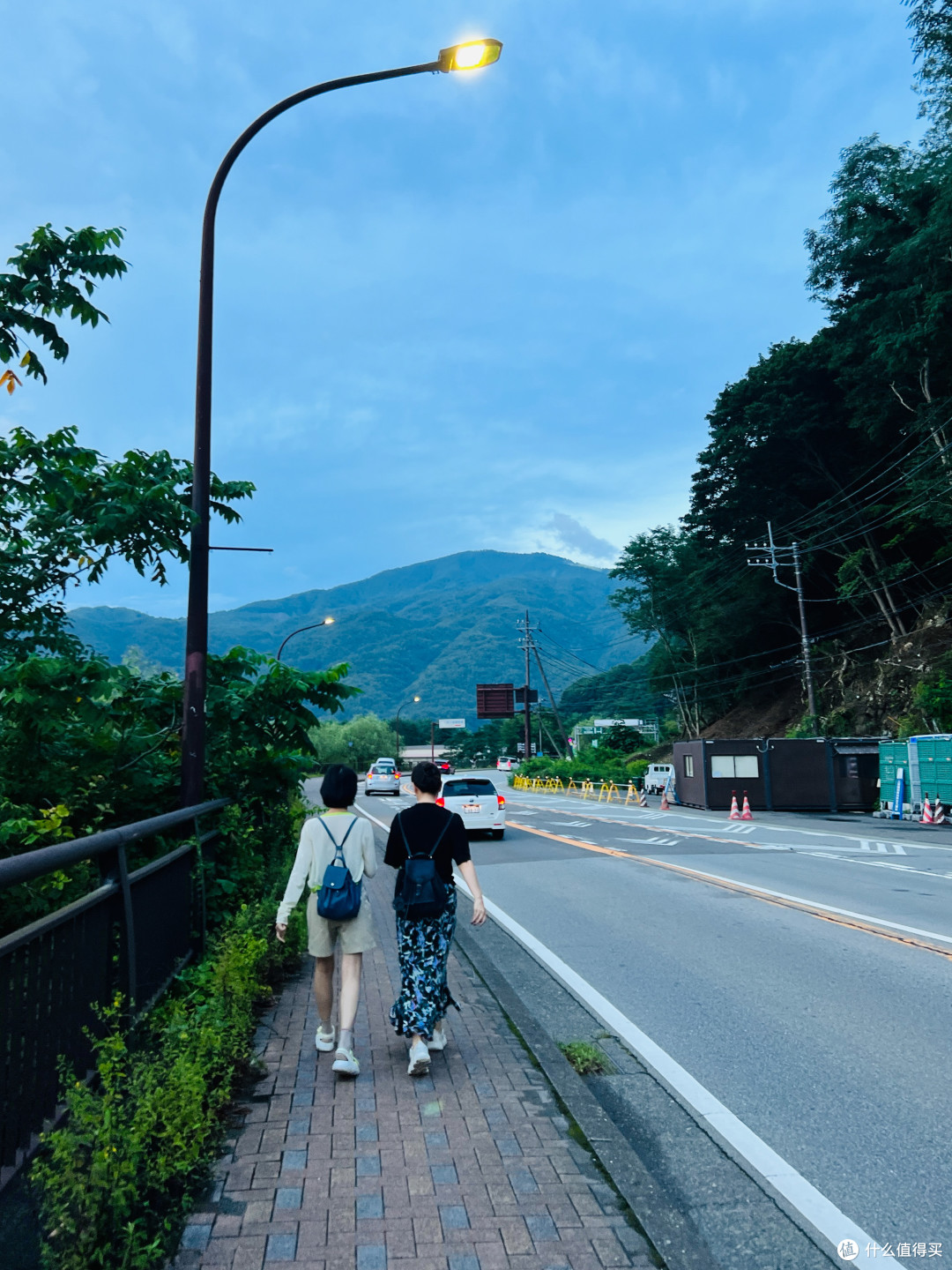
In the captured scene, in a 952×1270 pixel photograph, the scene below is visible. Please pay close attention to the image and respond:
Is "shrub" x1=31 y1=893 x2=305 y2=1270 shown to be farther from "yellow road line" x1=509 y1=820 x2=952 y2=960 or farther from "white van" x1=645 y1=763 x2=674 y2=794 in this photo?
"white van" x1=645 y1=763 x2=674 y2=794

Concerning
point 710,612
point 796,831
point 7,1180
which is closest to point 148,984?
point 7,1180

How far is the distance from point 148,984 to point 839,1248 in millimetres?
3351

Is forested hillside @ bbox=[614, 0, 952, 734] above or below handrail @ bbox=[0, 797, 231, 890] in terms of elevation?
above

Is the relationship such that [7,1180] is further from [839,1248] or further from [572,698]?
[572,698]

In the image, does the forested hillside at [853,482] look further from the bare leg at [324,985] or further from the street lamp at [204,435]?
the bare leg at [324,985]

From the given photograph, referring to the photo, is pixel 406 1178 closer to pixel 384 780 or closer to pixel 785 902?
pixel 785 902

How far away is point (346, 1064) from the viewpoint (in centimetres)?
473

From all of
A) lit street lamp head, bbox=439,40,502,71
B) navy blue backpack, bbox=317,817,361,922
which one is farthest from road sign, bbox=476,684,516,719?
navy blue backpack, bbox=317,817,361,922

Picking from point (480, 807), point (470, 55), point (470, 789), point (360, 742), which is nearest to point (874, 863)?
point (480, 807)

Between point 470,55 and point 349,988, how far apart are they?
7.23 metres

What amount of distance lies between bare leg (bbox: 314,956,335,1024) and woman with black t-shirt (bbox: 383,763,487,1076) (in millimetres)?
386

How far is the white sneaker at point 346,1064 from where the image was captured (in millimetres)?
4719

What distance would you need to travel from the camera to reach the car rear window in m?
22.0

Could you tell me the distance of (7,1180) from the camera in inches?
104
